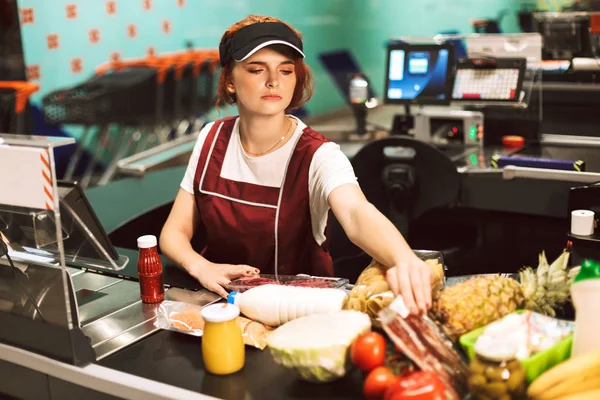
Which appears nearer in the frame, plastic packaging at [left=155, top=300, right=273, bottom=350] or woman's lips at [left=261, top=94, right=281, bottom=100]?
plastic packaging at [left=155, top=300, right=273, bottom=350]

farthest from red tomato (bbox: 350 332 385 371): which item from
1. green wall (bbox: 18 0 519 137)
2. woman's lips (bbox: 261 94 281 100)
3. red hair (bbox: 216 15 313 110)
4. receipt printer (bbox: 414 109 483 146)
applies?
green wall (bbox: 18 0 519 137)

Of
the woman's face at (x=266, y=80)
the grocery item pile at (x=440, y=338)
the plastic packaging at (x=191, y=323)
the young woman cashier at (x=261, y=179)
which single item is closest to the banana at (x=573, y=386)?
the grocery item pile at (x=440, y=338)

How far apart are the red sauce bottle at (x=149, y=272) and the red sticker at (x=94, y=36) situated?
5151 millimetres

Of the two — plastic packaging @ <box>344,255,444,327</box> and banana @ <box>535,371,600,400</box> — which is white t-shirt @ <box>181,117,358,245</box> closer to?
plastic packaging @ <box>344,255,444,327</box>

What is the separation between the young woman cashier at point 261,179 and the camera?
1958mm

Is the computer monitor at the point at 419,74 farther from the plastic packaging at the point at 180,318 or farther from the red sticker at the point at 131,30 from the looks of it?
the red sticker at the point at 131,30

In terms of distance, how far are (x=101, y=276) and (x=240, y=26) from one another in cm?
84

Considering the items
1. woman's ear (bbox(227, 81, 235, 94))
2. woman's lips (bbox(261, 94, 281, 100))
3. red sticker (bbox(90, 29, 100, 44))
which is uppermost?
red sticker (bbox(90, 29, 100, 44))

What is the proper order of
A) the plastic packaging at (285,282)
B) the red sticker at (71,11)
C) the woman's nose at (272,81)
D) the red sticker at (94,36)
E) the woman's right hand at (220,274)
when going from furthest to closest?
1. the red sticker at (94,36)
2. the red sticker at (71,11)
3. the woman's nose at (272,81)
4. the woman's right hand at (220,274)
5. the plastic packaging at (285,282)

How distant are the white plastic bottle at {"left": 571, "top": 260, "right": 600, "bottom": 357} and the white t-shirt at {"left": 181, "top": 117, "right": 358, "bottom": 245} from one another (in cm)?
84

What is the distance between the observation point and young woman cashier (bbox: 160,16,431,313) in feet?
6.42

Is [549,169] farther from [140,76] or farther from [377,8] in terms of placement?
[377,8]

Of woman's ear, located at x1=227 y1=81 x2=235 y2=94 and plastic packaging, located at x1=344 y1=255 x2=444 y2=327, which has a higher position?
woman's ear, located at x1=227 y1=81 x2=235 y2=94

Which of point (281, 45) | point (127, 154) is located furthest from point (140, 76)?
point (281, 45)
